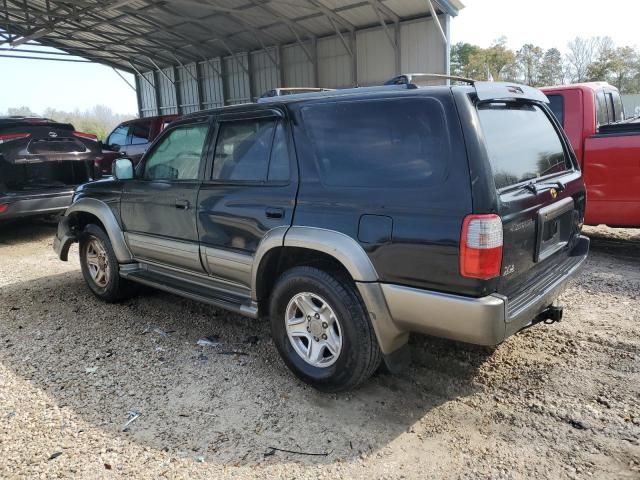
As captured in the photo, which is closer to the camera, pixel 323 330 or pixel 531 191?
pixel 531 191

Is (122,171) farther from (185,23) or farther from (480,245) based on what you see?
(185,23)

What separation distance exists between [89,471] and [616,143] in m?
6.06

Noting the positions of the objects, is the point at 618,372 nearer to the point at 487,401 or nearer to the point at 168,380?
the point at 487,401

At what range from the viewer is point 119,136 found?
40.9ft

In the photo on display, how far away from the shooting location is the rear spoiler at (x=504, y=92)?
2.85m

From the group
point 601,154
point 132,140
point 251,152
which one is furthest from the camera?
point 132,140

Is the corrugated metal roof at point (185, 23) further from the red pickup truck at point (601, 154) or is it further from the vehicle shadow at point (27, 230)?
the vehicle shadow at point (27, 230)

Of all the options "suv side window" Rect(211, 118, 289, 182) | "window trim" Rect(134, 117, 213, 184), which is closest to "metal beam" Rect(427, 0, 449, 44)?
"window trim" Rect(134, 117, 213, 184)

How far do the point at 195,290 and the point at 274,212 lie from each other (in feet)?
3.67

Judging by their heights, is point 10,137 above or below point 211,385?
above

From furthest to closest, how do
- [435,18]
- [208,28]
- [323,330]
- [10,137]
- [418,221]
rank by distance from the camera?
1. [208,28]
2. [435,18]
3. [10,137]
4. [323,330]
5. [418,221]

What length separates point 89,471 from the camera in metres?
2.61

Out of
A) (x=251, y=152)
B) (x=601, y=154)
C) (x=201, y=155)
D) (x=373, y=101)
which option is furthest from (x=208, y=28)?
(x=373, y=101)

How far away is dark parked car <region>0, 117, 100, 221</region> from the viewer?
725cm
